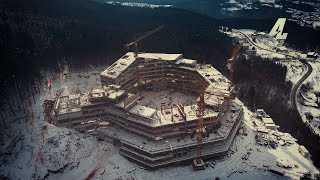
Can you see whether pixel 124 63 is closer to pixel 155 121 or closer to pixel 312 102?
pixel 155 121

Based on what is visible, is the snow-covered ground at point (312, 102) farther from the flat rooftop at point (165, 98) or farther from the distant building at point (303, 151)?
the flat rooftop at point (165, 98)

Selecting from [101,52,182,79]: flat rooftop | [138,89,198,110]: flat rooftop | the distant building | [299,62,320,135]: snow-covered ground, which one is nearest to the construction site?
[101,52,182,79]: flat rooftop

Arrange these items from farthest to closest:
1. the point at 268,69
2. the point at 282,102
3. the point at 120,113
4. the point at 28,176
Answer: the point at 268,69 < the point at 282,102 < the point at 120,113 < the point at 28,176

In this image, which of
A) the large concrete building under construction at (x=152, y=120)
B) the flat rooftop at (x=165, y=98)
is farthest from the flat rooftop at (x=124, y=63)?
the flat rooftop at (x=165, y=98)

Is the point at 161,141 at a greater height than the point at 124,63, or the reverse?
the point at 124,63

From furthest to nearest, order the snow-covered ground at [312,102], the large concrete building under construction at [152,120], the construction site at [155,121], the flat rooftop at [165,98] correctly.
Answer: the snow-covered ground at [312,102] < the flat rooftop at [165,98] < the large concrete building under construction at [152,120] < the construction site at [155,121]

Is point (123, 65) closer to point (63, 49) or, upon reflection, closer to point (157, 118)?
point (157, 118)

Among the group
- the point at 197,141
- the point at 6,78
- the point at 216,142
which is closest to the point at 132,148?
the point at 197,141

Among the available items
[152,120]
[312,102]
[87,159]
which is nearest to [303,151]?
[312,102]
